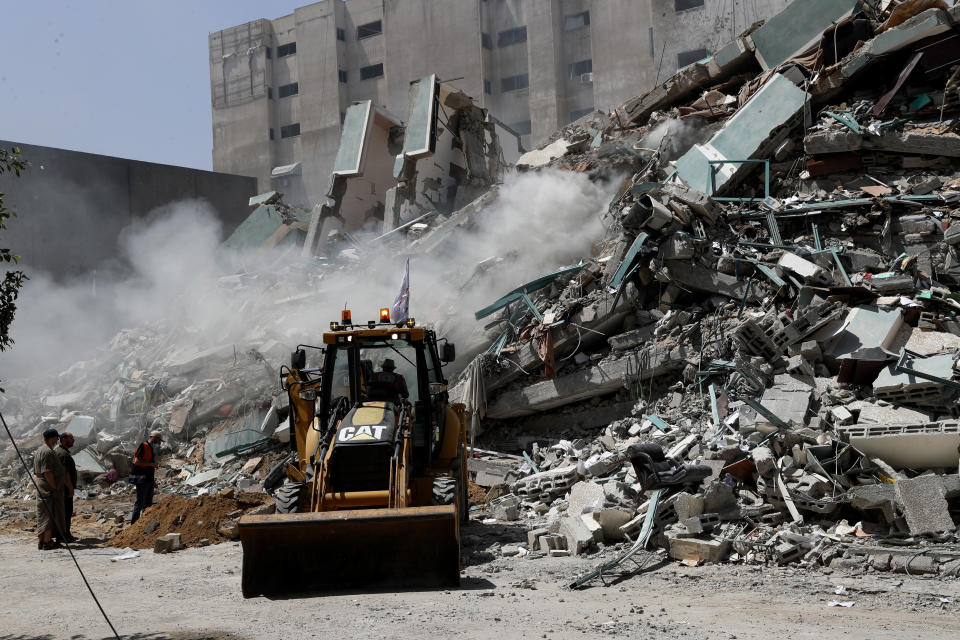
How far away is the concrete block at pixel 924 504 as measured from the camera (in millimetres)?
6348

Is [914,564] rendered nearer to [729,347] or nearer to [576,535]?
[576,535]

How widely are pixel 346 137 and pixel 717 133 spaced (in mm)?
9204

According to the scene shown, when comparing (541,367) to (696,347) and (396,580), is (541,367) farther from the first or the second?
(396,580)

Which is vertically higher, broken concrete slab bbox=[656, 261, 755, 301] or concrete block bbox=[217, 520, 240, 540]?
broken concrete slab bbox=[656, 261, 755, 301]

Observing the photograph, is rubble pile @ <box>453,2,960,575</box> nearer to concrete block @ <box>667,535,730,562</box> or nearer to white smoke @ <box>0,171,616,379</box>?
concrete block @ <box>667,535,730,562</box>

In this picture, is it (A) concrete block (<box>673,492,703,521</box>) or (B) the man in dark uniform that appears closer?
(A) concrete block (<box>673,492,703,521</box>)

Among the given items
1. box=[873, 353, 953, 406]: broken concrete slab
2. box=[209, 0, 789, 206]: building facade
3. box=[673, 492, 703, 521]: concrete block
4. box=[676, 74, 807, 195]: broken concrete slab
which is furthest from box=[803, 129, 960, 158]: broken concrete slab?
box=[209, 0, 789, 206]: building facade

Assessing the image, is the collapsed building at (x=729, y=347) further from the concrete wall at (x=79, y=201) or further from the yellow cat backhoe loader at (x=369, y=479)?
the concrete wall at (x=79, y=201)

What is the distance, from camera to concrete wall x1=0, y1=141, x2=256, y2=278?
23578mm

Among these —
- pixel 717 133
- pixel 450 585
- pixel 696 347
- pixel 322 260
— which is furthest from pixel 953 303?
pixel 322 260

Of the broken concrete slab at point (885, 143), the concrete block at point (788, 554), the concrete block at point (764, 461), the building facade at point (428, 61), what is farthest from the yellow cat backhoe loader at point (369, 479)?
the building facade at point (428, 61)

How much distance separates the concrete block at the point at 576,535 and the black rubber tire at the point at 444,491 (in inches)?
48.9

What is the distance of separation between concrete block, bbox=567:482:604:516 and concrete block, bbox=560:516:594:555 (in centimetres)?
41

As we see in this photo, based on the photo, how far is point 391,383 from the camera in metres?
7.05
